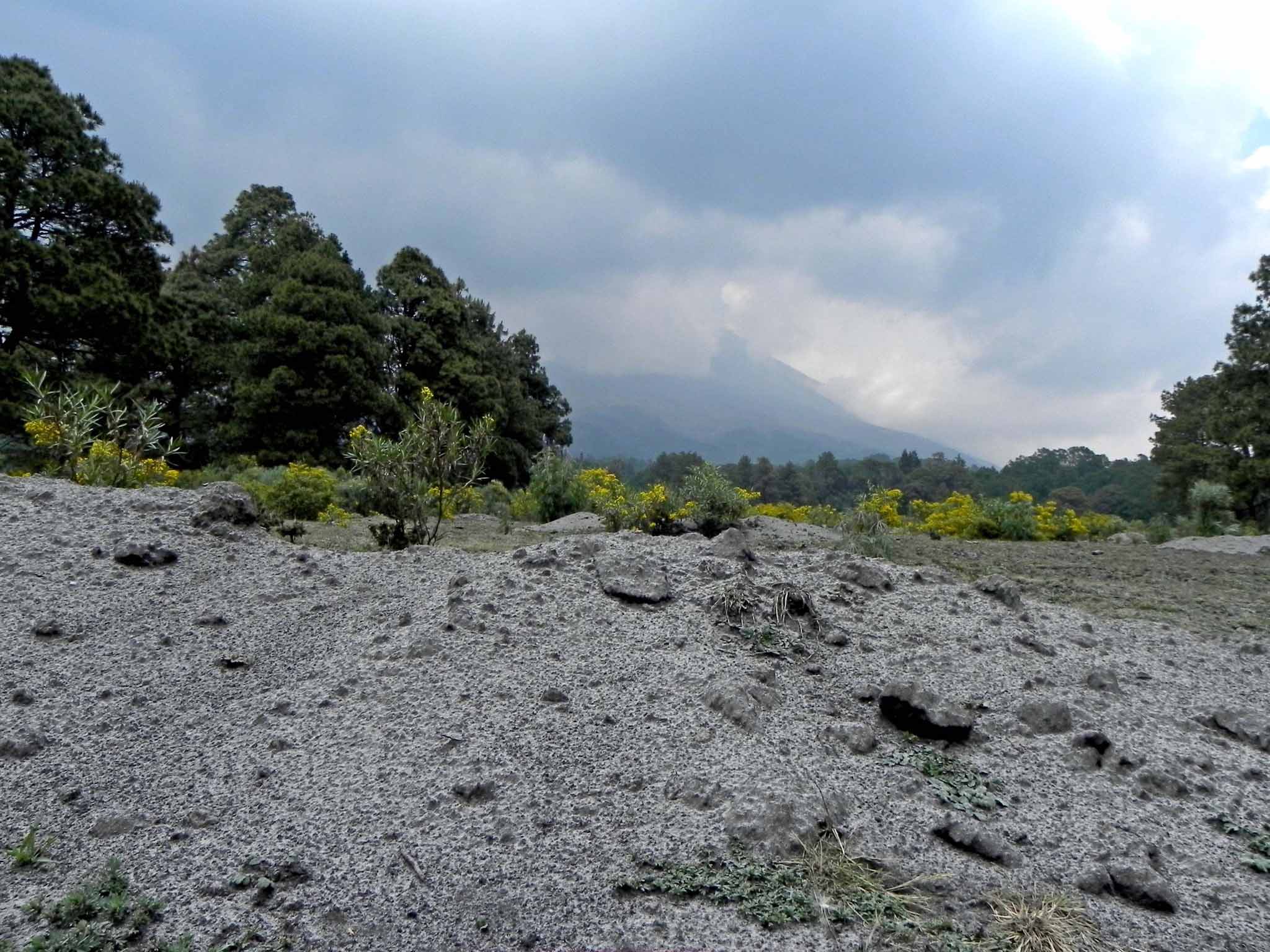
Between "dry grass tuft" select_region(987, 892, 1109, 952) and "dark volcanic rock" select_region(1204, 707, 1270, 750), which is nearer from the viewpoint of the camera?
"dry grass tuft" select_region(987, 892, 1109, 952)

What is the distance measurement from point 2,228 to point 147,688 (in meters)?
15.0

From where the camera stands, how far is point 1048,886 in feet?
8.45

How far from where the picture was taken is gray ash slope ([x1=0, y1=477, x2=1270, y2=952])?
95.6 inches

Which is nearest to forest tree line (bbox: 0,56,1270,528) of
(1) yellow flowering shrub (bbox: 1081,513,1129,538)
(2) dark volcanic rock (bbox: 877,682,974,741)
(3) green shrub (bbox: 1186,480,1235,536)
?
(1) yellow flowering shrub (bbox: 1081,513,1129,538)

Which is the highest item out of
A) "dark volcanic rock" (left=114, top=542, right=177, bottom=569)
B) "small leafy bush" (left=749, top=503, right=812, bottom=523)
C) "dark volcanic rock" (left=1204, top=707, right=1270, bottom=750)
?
"small leafy bush" (left=749, top=503, right=812, bottom=523)

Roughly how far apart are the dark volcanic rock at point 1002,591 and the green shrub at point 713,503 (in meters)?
4.20

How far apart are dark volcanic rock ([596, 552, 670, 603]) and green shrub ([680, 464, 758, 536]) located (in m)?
4.49

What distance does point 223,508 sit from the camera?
516cm

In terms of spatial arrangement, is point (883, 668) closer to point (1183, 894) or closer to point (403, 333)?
point (1183, 894)

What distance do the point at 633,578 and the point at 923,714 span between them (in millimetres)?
1676

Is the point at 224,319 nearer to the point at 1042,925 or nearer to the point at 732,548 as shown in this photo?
the point at 732,548

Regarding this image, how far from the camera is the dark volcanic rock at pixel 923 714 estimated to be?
3.37m

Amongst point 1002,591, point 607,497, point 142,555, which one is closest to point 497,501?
point 607,497

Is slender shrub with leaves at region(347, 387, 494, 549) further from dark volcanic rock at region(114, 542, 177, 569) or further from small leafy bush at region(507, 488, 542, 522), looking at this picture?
small leafy bush at region(507, 488, 542, 522)
